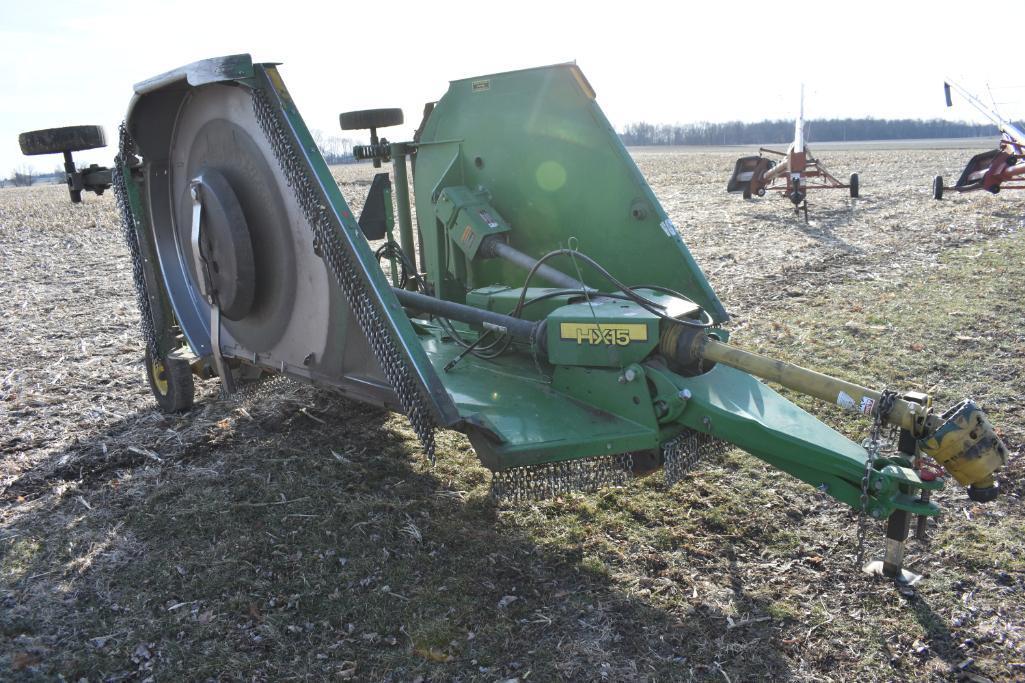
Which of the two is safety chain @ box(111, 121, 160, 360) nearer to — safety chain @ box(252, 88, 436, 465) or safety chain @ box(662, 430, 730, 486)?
safety chain @ box(252, 88, 436, 465)

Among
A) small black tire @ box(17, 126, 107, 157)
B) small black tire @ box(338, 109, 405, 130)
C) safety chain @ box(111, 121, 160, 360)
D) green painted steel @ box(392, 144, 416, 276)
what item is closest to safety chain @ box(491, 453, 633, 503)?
green painted steel @ box(392, 144, 416, 276)

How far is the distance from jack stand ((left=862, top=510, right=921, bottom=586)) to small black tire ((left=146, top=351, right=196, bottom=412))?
3714 mm

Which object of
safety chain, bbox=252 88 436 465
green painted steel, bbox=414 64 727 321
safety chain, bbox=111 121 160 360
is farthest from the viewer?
safety chain, bbox=111 121 160 360

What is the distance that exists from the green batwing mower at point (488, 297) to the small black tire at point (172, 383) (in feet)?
0.05

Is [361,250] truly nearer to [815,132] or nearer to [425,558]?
[425,558]

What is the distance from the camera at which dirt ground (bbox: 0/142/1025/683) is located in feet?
8.92

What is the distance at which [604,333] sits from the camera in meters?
3.21

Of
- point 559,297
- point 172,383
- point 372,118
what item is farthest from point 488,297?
point 172,383

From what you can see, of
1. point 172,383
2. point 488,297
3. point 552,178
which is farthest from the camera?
point 172,383

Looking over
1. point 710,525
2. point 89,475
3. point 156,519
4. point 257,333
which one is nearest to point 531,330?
point 710,525

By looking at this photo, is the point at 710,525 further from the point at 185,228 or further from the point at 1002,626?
the point at 185,228

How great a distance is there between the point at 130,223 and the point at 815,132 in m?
93.7

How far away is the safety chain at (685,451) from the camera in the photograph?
3.15 meters

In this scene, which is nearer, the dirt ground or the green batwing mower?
the dirt ground
